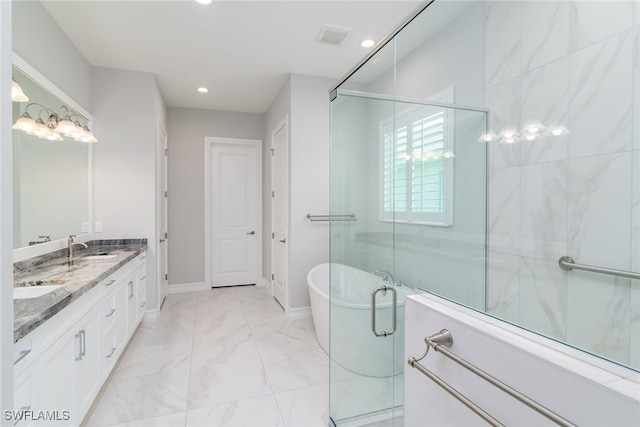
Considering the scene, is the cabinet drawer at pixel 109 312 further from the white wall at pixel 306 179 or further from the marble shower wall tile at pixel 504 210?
the marble shower wall tile at pixel 504 210

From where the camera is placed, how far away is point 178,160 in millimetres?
4770

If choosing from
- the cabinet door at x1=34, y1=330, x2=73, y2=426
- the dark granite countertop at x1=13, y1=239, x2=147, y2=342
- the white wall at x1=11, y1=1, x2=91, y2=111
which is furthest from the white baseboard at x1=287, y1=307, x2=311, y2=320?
the white wall at x1=11, y1=1, x2=91, y2=111

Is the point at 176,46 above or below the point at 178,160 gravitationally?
above

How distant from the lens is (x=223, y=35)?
2805mm

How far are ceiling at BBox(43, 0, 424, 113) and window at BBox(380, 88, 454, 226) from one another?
799 mm

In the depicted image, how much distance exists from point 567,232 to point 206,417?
2293mm

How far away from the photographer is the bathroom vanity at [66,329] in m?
1.18

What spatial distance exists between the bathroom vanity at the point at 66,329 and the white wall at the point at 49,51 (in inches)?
56.5

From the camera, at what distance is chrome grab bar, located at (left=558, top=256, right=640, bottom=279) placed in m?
1.29

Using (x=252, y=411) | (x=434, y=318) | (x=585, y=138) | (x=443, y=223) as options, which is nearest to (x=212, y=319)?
(x=252, y=411)

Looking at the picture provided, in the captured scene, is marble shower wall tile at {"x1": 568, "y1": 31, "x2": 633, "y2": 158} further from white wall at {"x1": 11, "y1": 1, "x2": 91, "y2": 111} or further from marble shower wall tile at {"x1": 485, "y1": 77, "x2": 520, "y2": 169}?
white wall at {"x1": 11, "y1": 1, "x2": 91, "y2": 111}

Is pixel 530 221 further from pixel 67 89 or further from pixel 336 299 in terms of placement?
pixel 67 89

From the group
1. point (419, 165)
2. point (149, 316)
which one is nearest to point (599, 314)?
point (419, 165)

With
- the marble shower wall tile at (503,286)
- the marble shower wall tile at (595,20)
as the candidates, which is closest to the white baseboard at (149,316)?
the marble shower wall tile at (503,286)
